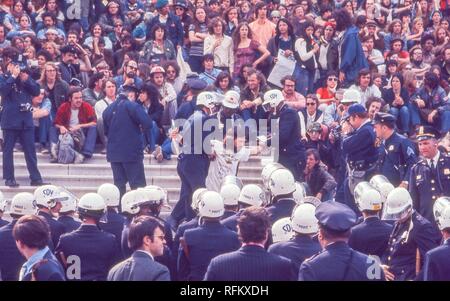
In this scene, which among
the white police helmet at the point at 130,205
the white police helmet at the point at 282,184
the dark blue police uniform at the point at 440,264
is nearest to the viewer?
the dark blue police uniform at the point at 440,264

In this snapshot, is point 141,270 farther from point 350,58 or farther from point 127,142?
point 350,58

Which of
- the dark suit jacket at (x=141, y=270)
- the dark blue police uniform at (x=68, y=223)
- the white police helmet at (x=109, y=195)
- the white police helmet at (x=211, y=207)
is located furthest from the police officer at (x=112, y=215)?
the dark suit jacket at (x=141, y=270)

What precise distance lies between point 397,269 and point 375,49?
9.86m

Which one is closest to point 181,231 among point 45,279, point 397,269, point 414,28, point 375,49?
point 397,269

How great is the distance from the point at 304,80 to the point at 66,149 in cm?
405

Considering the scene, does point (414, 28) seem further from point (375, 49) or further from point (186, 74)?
point (186, 74)

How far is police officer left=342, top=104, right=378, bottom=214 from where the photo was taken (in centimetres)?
1398

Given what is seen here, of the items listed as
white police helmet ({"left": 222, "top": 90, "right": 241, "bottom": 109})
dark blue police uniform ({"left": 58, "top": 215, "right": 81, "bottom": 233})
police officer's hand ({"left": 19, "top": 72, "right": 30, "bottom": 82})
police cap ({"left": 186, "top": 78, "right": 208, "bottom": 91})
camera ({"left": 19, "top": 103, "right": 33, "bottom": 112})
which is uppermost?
police officer's hand ({"left": 19, "top": 72, "right": 30, "bottom": 82})

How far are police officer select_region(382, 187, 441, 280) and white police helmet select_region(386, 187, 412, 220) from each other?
0.06 metres

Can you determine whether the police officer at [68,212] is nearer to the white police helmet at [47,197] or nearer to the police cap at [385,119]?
the white police helmet at [47,197]

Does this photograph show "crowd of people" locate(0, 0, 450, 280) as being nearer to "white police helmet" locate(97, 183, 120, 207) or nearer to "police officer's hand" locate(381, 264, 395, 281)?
"white police helmet" locate(97, 183, 120, 207)

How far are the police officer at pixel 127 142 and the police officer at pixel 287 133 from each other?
5.10 ft

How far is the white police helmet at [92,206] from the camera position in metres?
10.8

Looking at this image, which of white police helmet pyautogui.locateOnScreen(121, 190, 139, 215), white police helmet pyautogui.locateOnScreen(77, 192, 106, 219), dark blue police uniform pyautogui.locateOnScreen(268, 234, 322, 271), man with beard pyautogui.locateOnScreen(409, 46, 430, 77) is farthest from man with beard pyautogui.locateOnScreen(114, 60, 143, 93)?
dark blue police uniform pyautogui.locateOnScreen(268, 234, 322, 271)
